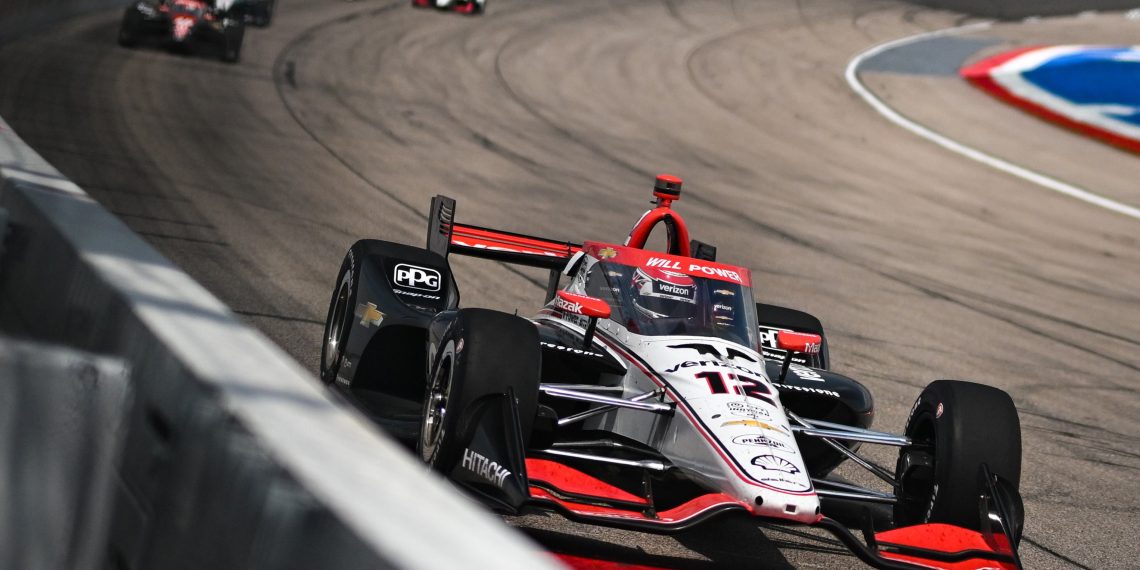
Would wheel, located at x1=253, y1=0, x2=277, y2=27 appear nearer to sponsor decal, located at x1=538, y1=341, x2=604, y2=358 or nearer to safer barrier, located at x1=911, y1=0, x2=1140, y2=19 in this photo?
sponsor decal, located at x1=538, y1=341, x2=604, y2=358

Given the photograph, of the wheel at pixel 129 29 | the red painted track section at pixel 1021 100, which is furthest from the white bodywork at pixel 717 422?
the red painted track section at pixel 1021 100

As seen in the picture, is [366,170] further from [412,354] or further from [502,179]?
[412,354]

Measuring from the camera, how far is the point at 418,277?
7582 mm

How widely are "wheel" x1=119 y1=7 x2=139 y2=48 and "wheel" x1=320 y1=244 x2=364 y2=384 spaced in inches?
563

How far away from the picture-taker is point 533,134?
19.6 meters

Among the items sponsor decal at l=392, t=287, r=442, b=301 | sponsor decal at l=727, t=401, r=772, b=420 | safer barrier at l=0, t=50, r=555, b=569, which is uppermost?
safer barrier at l=0, t=50, r=555, b=569

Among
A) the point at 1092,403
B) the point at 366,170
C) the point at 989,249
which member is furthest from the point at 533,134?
the point at 1092,403

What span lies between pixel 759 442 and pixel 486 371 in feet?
3.50

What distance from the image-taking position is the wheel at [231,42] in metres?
21.2

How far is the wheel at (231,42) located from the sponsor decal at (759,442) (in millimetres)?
17432

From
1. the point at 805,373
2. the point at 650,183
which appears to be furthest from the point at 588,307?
the point at 650,183

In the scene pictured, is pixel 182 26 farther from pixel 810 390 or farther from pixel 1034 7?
pixel 1034 7

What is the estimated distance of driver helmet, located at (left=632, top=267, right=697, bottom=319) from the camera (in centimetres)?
635

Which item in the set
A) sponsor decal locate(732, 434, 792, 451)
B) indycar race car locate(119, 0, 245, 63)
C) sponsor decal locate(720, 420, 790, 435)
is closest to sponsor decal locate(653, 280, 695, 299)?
sponsor decal locate(720, 420, 790, 435)
